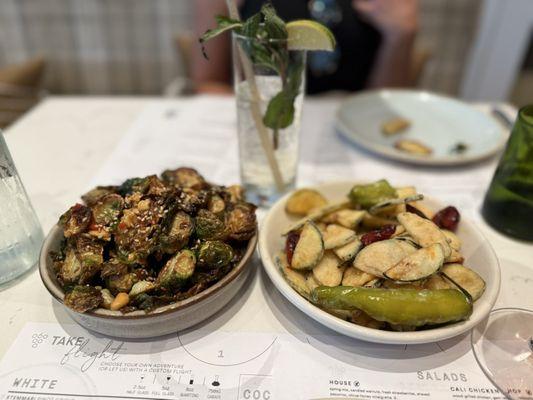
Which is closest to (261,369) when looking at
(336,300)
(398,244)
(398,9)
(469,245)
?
(336,300)

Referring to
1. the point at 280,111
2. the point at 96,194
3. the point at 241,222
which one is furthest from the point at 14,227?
the point at 280,111

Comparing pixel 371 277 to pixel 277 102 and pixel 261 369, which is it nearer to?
pixel 261 369

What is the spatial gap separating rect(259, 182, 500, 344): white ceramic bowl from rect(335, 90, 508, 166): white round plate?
279 millimetres

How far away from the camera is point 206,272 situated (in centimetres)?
58

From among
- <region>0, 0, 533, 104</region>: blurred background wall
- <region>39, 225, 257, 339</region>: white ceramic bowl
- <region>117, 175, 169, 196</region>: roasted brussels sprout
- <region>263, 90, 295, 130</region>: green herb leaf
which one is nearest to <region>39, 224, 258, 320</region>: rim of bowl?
<region>39, 225, 257, 339</region>: white ceramic bowl

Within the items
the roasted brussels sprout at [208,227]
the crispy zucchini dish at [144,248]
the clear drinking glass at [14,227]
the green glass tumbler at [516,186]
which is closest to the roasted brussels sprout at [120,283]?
the crispy zucchini dish at [144,248]

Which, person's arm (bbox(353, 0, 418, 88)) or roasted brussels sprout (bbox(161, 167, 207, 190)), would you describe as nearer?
roasted brussels sprout (bbox(161, 167, 207, 190))

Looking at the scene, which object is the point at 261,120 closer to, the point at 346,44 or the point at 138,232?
the point at 138,232

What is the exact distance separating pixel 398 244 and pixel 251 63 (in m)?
0.37

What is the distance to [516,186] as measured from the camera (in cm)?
75

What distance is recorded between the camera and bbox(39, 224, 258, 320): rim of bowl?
1.72 feet

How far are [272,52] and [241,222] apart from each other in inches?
10.9

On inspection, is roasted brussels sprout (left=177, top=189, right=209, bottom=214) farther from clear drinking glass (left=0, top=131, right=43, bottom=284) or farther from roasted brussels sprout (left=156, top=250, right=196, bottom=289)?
clear drinking glass (left=0, top=131, right=43, bottom=284)

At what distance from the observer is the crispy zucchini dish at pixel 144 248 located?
0.55 metres
